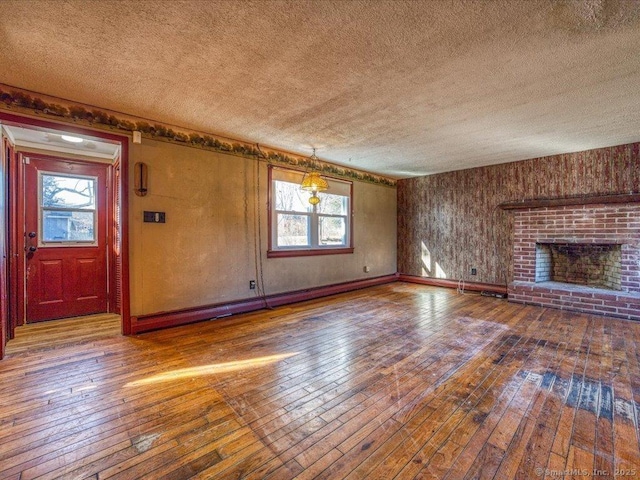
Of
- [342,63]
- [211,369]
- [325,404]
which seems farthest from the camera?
[211,369]

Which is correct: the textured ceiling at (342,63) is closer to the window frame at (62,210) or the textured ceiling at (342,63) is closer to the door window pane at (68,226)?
the window frame at (62,210)

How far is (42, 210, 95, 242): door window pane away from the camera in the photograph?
4039 mm

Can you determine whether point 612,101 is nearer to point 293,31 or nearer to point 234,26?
point 293,31

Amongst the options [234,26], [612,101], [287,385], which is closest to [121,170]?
[234,26]

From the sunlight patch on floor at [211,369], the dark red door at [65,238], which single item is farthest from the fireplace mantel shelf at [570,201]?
the dark red door at [65,238]

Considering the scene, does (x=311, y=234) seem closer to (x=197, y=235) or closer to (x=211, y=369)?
(x=197, y=235)

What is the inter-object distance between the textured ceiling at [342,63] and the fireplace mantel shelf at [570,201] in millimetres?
928

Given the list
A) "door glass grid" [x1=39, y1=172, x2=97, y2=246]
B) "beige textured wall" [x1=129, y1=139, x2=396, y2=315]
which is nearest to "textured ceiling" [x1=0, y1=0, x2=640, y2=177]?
"beige textured wall" [x1=129, y1=139, x2=396, y2=315]

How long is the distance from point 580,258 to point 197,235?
6.11 m

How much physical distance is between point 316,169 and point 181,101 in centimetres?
276

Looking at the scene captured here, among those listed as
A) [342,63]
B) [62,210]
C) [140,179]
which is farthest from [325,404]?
[62,210]

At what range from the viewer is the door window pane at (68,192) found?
159 inches

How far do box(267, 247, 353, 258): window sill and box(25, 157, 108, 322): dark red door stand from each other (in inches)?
99.7

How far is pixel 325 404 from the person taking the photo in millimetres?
2031
